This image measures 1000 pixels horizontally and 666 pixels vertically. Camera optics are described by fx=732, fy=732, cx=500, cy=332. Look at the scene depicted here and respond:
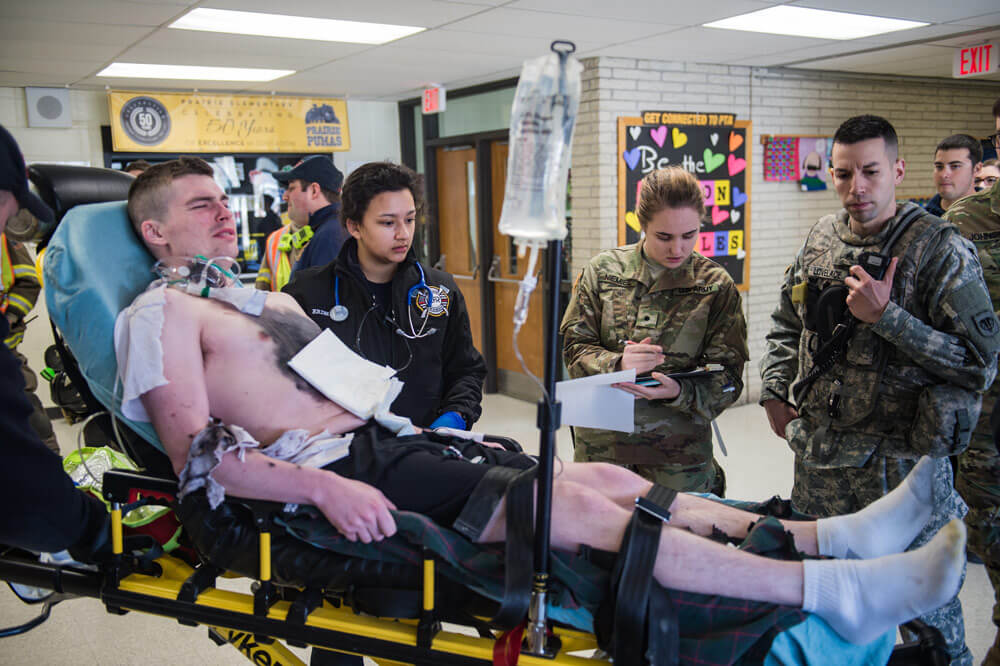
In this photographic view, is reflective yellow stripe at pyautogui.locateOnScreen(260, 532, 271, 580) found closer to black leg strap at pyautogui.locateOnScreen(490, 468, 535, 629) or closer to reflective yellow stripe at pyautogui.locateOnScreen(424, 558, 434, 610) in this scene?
reflective yellow stripe at pyautogui.locateOnScreen(424, 558, 434, 610)

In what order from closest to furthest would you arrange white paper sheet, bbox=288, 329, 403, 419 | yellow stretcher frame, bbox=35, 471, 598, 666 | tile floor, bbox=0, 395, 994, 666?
yellow stretcher frame, bbox=35, 471, 598, 666, white paper sheet, bbox=288, 329, 403, 419, tile floor, bbox=0, 395, 994, 666

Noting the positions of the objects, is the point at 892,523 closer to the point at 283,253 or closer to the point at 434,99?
the point at 283,253

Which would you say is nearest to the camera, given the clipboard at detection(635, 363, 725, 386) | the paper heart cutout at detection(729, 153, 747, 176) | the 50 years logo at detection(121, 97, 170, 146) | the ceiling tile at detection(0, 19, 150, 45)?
the clipboard at detection(635, 363, 725, 386)

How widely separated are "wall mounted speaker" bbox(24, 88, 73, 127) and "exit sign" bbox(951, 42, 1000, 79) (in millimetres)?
6603

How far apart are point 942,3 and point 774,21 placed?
824 mm

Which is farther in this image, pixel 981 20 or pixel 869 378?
pixel 981 20

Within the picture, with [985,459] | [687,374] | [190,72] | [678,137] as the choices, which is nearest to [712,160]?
[678,137]

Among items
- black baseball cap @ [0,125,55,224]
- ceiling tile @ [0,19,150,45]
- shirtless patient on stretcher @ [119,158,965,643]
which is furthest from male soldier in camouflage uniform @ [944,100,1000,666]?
ceiling tile @ [0,19,150,45]

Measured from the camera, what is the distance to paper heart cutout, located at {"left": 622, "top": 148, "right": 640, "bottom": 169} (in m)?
4.99

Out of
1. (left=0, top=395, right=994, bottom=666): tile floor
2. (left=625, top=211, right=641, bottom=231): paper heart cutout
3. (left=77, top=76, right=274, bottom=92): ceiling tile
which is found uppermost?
(left=77, top=76, right=274, bottom=92): ceiling tile

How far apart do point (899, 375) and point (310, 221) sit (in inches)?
109

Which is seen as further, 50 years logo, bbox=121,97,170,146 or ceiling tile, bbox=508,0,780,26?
50 years logo, bbox=121,97,170,146

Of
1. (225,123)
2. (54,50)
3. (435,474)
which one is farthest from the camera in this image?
(225,123)

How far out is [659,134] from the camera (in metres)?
5.12
